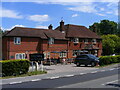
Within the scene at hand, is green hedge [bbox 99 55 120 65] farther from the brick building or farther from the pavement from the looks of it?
the brick building

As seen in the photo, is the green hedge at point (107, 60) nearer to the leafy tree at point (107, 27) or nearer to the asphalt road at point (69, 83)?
the asphalt road at point (69, 83)

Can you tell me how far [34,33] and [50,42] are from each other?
356 cm

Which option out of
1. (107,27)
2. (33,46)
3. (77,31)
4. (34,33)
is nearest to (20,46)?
(33,46)

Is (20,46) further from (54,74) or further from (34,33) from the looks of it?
(54,74)

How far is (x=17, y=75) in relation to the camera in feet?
66.9

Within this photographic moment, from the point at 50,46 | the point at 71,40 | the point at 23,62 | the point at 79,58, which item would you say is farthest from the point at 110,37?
the point at 23,62

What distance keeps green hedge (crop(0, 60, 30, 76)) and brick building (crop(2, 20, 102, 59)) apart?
1830cm

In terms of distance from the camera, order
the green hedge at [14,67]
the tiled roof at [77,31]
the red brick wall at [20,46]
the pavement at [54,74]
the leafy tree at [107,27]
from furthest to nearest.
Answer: the leafy tree at [107,27] → the tiled roof at [77,31] → the red brick wall at [20,46] → the green hedge at [14,67] → the pavement at [54,74]

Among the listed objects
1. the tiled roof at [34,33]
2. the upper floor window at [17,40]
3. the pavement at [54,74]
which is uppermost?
the tiled roof at [34,33]

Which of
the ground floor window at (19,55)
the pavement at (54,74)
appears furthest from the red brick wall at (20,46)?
the pavement at (54,74)

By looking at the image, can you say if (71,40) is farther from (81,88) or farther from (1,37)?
(81,88)

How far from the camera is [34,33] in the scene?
142 ft

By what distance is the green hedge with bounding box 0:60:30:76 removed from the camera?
19.7 meters

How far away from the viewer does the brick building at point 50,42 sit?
129 ft
